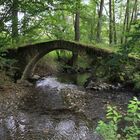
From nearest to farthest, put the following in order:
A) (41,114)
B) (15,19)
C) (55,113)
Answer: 1. (41,114)
2. (55,113)
3. (15,19)

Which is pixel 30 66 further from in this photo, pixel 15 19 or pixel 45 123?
pixel 45 123

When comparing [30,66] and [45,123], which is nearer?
[45,123]

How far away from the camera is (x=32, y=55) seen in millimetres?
16688

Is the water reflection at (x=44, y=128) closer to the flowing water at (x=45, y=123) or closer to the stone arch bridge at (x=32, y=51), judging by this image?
the flowing water at (x=45, y=123)

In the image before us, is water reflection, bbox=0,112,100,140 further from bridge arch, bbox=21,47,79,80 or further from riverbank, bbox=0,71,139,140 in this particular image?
bridge arch, bbox=21,47,79,80

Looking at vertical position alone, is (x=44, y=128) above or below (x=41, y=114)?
below

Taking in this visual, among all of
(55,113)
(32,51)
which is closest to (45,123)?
(55,113)

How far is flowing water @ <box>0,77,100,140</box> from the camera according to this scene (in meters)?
7.78

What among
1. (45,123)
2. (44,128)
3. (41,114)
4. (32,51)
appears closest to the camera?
(44,128)

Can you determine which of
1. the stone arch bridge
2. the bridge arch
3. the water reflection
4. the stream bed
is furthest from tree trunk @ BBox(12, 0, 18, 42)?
the bridge arch

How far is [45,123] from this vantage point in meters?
8.84

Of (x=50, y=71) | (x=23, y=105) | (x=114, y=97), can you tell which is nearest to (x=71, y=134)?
(x=23, y=105)

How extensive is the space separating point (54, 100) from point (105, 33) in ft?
71.3

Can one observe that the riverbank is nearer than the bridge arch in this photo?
Yes
